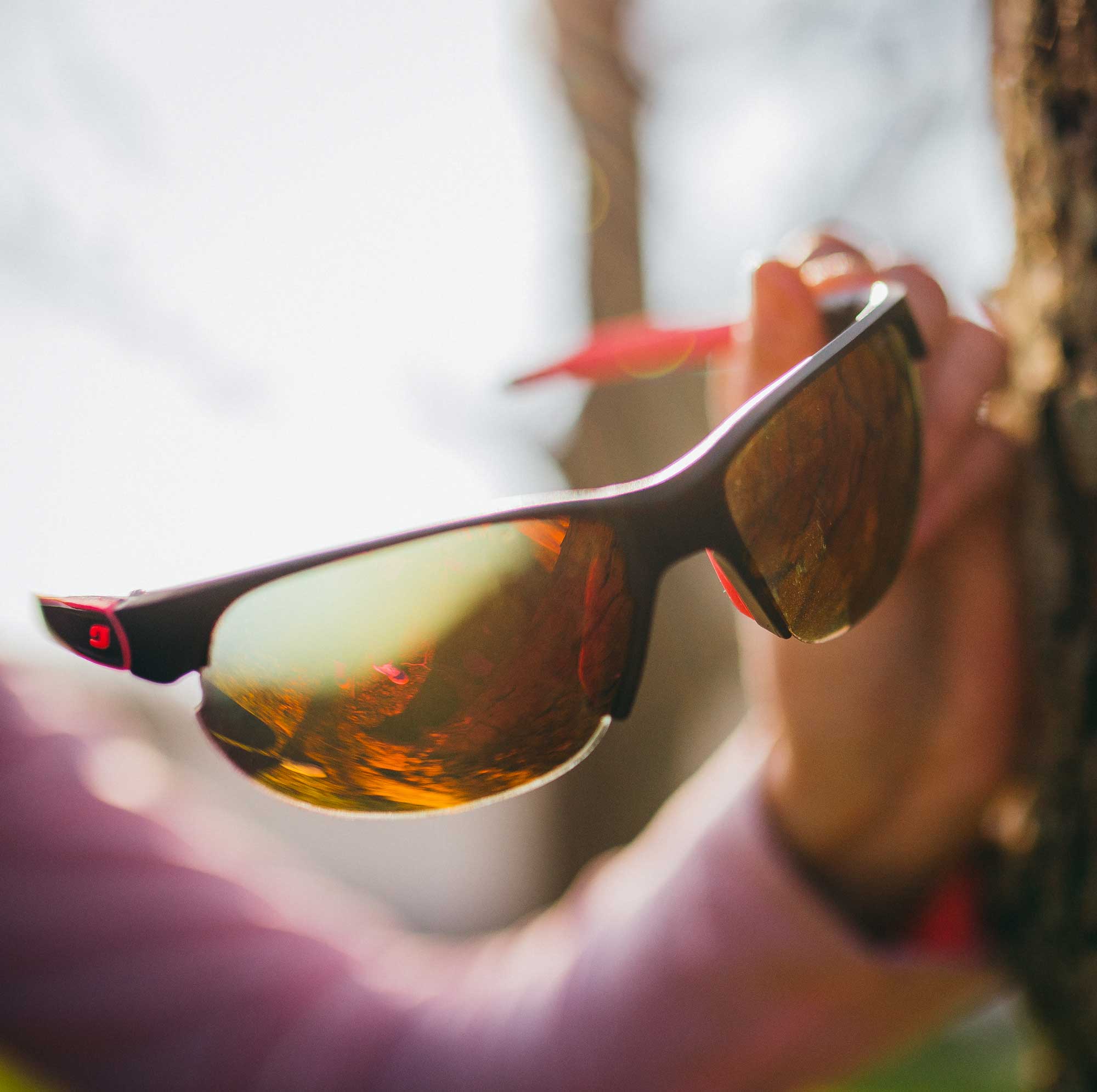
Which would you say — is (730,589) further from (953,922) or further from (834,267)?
(953,922)

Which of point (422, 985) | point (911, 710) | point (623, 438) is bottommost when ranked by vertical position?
point (422, 985)

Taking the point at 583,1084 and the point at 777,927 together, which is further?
the point at 583,1084

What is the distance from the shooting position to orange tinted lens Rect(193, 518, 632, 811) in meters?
0.45

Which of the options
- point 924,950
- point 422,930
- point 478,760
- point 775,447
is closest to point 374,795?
point 478,760

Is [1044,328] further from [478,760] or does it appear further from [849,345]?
[478,760]

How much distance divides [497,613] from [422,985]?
1037 mm

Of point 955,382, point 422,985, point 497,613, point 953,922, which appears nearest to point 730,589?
point 497,613

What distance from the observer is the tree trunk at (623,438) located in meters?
2.72

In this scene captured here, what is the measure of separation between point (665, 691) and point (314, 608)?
8.99 feet

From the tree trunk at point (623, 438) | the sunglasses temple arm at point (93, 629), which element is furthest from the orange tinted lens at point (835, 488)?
the tree trunk at point (623, 438)

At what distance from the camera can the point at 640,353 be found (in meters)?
0.79

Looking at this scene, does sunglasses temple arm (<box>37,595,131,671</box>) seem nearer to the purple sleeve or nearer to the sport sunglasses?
the sport sunglasses

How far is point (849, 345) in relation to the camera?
1.66ft

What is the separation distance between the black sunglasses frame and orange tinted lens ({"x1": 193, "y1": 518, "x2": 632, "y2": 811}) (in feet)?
0.03
